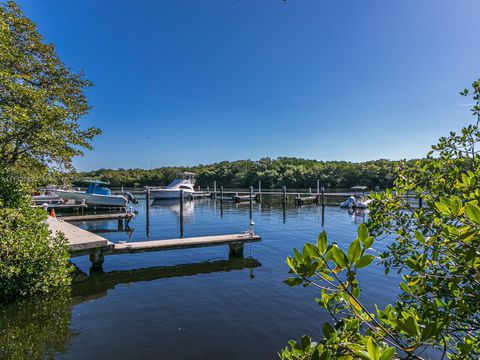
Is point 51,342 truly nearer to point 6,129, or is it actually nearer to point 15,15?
point 6,129

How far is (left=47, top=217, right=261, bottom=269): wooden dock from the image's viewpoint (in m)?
8.78

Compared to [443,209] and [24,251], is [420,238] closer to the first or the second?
[443,209]

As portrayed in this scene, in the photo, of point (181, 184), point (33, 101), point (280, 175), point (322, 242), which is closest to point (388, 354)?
point (322, 242)

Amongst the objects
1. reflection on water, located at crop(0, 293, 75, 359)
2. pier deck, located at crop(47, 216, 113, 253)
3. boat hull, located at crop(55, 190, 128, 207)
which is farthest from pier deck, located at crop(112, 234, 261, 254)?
boat hull, located at crop(55, 190, 128, 207)

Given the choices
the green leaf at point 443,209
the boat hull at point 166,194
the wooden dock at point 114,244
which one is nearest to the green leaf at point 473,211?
the green leaf at point 443,209

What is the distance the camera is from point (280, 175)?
79.7 m

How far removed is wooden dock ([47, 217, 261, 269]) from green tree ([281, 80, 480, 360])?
833 cm

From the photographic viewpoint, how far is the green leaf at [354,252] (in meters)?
1.15

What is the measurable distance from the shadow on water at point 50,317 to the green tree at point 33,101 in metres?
3.52

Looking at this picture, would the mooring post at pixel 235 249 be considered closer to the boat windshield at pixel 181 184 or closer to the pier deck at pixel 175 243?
the pier deck at pixel 175 243

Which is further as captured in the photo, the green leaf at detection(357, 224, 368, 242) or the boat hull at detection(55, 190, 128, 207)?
the boat hull at detection(55, 190, 128, 207)

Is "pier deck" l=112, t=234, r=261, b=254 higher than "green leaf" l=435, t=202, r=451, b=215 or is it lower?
lower

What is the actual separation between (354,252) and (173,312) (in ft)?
21.1

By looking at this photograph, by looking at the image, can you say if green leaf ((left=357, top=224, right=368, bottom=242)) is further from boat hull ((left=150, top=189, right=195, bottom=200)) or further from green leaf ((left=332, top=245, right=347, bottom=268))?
boat hull ((left=150, top=189, right=195, bottom=200))
